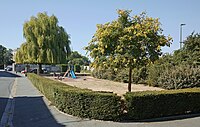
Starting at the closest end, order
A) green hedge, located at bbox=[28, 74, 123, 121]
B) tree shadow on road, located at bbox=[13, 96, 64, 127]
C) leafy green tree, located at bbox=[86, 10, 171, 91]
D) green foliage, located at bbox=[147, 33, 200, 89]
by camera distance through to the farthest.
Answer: tree shadow on road, located at bbox=[13, 96, 64, 127]
green hedge, located at bbox=[28, 74, 123, 121]
leafy green tree, located at bbox=[86, 10, 171, 91]
green foliage, located at bbox=[147, 33, 200, 89]

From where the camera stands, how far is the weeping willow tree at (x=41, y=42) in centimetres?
3578

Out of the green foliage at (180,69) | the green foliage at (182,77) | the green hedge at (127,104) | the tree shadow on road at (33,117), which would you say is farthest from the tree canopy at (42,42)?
the green hedge at (127,104)

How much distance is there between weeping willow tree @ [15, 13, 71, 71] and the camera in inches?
1409

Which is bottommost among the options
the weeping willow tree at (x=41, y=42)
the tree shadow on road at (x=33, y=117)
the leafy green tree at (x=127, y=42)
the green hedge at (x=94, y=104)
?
the tree shadow on road at (x=33, y=117)

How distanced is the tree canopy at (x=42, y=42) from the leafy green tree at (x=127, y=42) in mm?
25703

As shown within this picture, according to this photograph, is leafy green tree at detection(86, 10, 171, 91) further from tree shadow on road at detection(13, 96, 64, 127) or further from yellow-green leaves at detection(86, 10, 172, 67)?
tree shadow on road at detection(13, 96, 64, 127)

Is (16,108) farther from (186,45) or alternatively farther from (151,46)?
(186,45)

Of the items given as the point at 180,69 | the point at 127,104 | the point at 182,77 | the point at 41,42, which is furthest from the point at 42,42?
the point at 127,104

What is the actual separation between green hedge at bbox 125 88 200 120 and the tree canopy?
2824 centimetres

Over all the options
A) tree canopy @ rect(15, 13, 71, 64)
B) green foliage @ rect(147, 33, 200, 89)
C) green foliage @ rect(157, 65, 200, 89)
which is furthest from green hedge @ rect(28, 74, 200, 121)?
tree canopy @ rect(15, 13, 71, 64)

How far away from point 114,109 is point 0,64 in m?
93.6

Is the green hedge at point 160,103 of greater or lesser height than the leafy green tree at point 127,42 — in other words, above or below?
below

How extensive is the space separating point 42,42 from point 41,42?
134 mm

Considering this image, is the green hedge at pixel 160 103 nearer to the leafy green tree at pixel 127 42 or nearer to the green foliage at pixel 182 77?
the leafy green tree at pixel 127 42
